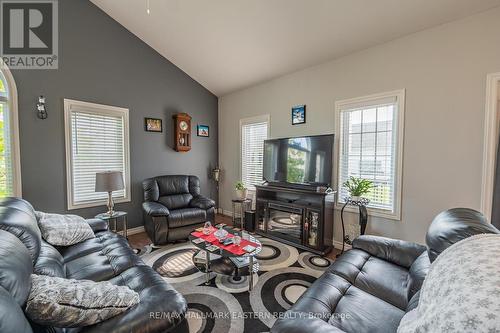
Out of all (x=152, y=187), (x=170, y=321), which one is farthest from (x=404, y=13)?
(x=152, y=187)

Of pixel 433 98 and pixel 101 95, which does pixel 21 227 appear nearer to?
pixel 101 95

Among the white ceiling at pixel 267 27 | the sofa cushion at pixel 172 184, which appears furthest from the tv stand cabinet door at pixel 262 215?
the white ceiling at pixel 267 27

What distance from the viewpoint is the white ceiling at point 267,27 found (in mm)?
2365

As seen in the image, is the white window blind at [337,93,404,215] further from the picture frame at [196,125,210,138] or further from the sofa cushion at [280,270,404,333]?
the picture frame at [196,125,210,138]

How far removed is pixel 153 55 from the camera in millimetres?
4102

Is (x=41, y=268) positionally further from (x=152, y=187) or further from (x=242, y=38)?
(x=242, y=38)

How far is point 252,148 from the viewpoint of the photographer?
4.61 metres

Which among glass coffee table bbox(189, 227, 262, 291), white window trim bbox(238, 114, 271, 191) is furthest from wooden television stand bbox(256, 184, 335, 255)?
glass coffee table bbox(189, 227, 262, 291)

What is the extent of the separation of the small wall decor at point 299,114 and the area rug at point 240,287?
2046 mm

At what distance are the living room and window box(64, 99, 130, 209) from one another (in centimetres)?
2

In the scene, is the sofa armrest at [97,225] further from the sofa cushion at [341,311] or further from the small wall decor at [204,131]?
the small wall decor at [204,131]

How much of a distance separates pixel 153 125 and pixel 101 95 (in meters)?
0.91

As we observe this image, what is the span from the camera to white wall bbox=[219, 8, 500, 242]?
2.26 meters

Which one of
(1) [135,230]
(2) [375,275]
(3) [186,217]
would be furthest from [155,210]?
(2) [375,275]
